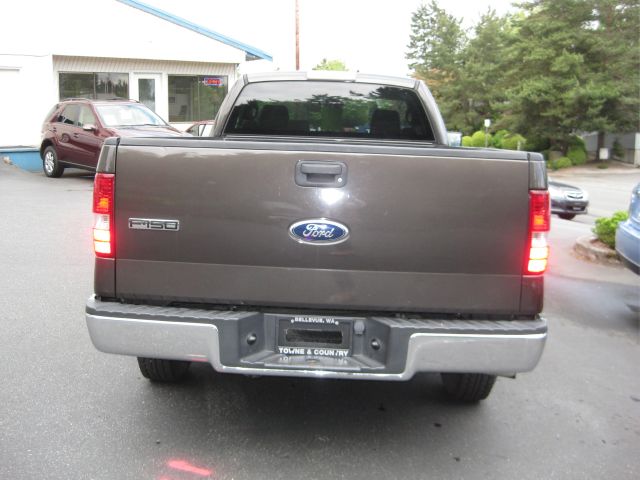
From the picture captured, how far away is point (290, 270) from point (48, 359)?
2.40 metres

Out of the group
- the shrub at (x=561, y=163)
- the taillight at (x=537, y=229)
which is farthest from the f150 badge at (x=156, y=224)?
the shrub at (x=561, y=163)

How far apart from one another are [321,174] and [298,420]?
1.52 m

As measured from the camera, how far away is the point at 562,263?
850cm

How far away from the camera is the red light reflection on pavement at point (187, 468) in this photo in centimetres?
319

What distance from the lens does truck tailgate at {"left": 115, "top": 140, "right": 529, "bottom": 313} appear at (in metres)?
3.08

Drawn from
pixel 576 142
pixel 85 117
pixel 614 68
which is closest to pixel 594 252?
pixel 85 117

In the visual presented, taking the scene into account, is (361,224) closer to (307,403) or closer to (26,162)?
(307,403)

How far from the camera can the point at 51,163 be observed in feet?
53.1

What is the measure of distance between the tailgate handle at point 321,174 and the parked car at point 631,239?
3.91m

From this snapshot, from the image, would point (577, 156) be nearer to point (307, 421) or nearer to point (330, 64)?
point (307, 421)

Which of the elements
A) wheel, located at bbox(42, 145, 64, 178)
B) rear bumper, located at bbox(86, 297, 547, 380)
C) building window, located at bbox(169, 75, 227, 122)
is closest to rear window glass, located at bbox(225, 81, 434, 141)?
rear bumper, located at bbox(86, 297, 547, 380)

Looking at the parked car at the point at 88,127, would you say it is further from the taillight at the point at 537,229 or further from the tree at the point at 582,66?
the tree at the point at 582,66

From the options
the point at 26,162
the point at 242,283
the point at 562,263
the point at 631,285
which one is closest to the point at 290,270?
the point at 242,283

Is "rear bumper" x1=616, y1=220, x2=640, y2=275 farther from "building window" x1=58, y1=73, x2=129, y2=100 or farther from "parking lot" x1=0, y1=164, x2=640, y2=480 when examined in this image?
"building window" x1=58, y1=73, x2=129, y2=100
